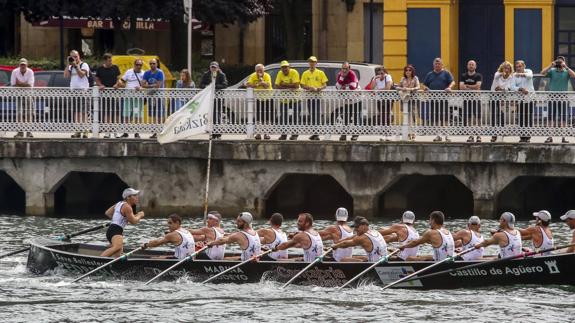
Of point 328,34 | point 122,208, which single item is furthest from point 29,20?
point 122,208

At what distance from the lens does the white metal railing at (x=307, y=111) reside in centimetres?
4459

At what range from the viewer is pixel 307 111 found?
149ft

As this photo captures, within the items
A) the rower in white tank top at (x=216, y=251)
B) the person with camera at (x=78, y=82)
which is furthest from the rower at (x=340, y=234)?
the person with camera at (x=78, y=82)

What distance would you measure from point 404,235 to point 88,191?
13555mm

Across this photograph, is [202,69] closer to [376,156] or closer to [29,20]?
[29,20]

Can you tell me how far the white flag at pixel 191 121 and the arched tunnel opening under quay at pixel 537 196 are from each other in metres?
7.28

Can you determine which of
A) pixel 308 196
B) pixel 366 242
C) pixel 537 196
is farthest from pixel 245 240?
pixel 537 196

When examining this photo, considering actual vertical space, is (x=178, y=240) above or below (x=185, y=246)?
above

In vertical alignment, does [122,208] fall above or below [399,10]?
below

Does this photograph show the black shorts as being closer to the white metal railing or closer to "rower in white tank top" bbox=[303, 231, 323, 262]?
"rower in white tank top" bbox=[303, 231, 323, 262]

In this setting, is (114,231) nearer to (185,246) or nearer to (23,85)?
(185,246)

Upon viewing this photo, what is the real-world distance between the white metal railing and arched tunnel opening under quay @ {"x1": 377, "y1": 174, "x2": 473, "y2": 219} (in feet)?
5.69

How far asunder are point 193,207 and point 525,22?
9.80 meters

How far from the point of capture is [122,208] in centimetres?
3878
